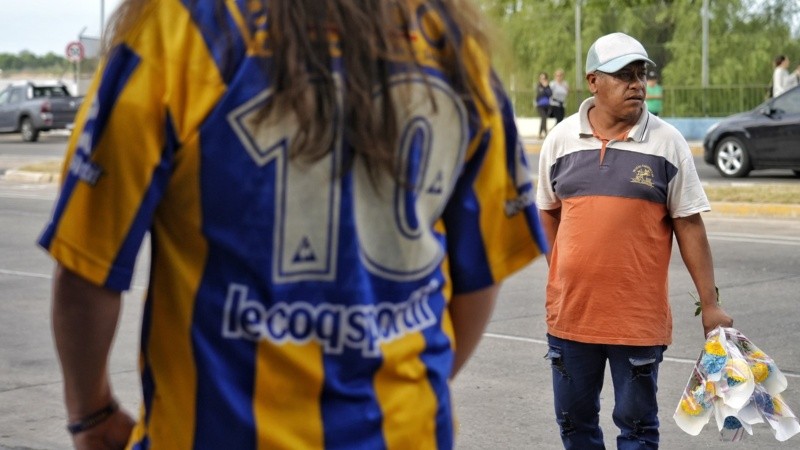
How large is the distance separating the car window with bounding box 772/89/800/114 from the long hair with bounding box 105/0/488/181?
19.2 m

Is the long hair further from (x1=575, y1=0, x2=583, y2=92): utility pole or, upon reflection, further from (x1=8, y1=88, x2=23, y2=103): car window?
(x1=8, y1=88, x2=23, y2=103): car window

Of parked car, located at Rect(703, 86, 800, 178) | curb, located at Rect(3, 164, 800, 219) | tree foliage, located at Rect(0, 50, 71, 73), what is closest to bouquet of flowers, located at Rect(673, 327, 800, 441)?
curb, located at Rect(3, 164, 800, 219)

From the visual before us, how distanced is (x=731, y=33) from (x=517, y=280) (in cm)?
2553

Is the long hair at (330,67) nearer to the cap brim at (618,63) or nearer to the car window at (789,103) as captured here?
the cap brim at (618,63)

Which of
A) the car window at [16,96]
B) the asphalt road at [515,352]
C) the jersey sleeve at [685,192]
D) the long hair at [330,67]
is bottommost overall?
the asphalt road at [515,352]

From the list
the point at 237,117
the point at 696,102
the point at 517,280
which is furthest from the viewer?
the point at 696,102

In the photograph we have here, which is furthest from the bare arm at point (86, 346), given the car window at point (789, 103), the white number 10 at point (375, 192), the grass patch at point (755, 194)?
the car window at point (789, 103)

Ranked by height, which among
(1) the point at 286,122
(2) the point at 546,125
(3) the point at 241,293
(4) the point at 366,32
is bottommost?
(2) the point at 546,125

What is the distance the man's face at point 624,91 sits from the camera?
484 cm

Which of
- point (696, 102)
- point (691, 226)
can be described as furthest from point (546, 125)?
point (691, 226)

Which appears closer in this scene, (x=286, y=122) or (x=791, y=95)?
(x=286, y=122)

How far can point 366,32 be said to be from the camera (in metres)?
1.88

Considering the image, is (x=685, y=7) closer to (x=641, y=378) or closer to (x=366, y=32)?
(x=641, y=378)

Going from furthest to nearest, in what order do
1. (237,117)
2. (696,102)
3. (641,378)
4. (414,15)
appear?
1. (696,102)
2. (641,378)
3. (414,15)
4. (237,117)
